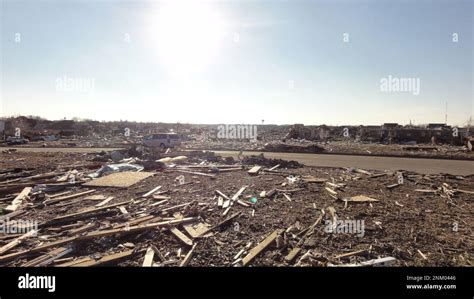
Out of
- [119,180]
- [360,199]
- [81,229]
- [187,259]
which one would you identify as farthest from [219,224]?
[119,180]

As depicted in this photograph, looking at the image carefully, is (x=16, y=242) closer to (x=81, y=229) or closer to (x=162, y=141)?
(x=81, y=229)

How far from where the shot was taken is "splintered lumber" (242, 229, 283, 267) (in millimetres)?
5367

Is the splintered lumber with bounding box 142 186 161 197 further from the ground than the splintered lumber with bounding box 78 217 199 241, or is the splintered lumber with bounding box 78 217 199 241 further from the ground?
the splintered lumber with bounding box 142 186 161 197

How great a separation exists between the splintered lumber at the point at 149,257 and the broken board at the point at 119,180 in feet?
20.2

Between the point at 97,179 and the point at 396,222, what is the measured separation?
12041 mm

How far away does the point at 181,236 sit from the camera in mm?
6324

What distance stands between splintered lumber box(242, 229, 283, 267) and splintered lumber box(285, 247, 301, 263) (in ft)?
1.86

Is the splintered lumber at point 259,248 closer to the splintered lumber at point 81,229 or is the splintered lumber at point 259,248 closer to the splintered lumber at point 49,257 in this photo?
the splintered lumber at point 49,257

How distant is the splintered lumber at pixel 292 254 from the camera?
5.43 meters

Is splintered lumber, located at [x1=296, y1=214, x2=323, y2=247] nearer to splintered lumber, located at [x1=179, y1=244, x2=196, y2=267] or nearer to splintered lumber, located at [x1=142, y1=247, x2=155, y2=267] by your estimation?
splintered lumber, located at [x1=179, y1=244, x2=196, y2=267]

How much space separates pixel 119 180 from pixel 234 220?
7.07 meters

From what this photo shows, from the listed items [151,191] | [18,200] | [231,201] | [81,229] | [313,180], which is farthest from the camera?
[313,180]

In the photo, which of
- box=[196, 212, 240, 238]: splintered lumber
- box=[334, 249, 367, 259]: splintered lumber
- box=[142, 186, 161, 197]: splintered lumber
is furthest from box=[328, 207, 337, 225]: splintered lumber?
box=[142, 186, 161, 197]: splintered lumber

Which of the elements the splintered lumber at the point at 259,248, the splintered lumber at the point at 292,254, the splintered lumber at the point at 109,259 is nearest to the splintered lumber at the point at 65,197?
the splintered lumber at the point at 109,259
